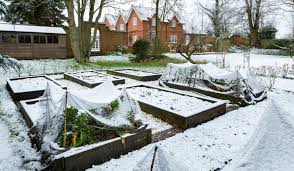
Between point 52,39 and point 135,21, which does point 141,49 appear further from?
point 135,21

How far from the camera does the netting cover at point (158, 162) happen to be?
4.41 feet

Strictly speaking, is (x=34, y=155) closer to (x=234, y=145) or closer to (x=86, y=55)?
(x=234, y=145)

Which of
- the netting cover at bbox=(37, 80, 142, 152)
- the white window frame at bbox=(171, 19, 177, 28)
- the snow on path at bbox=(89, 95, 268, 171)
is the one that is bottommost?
the snow on path at bbox=(89, 95, 268, 171)

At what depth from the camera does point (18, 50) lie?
1823 cm

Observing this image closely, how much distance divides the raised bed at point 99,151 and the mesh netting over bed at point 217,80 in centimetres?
427

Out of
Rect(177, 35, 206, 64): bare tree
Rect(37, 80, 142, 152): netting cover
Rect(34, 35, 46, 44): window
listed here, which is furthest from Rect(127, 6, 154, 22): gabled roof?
Rect(37, 80, 142, 152): netting cover

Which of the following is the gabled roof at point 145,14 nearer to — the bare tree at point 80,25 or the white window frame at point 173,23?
the white window frame at point 173,23

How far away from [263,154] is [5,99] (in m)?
7.91

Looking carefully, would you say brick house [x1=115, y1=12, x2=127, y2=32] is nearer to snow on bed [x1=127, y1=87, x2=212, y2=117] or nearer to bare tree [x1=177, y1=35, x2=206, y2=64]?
bare tree [x1=177, y1=35, x2=206, y2=64]

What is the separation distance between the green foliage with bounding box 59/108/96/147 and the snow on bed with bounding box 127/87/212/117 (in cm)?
229

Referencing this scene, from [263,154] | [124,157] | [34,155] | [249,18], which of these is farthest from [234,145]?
[249,18]

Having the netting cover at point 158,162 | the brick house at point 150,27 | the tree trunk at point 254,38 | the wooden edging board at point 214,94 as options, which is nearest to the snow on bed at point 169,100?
the wooden edging board at point 214,94

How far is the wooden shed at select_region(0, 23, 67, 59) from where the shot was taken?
1786 cm

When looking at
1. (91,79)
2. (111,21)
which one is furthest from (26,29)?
(111,21)
